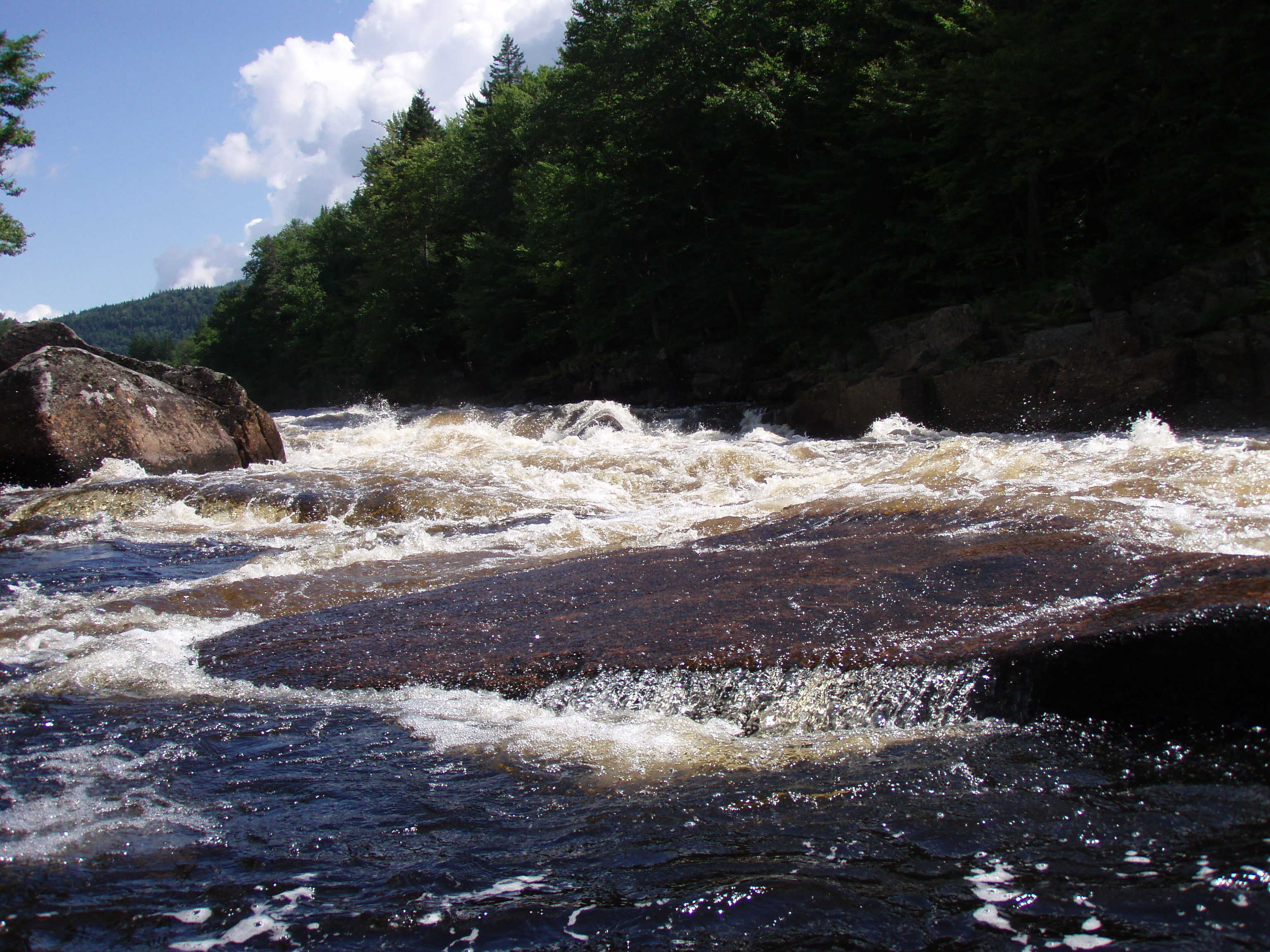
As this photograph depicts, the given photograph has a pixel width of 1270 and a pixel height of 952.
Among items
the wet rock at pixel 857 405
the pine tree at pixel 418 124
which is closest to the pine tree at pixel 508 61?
the pine tree at pixel 418 124

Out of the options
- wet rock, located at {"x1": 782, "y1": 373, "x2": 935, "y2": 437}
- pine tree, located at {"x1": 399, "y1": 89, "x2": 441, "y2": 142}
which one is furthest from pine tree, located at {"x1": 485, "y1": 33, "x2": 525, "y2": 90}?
wet rock, located at {"x1": 782, "y1": 373, "x2": 935, "y2": 437}

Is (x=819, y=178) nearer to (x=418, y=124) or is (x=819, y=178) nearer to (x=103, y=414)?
(x=103, y=414)

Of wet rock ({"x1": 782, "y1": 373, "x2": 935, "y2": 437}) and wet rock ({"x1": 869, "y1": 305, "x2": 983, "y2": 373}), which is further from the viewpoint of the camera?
wet rock ({"x1": 869, "y1": 305, "x2": 983, "y2": 373})

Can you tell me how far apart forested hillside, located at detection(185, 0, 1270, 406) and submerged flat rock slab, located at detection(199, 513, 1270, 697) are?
10017 millimetres

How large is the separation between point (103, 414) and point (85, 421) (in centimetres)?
23

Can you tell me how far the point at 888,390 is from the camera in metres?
14.0

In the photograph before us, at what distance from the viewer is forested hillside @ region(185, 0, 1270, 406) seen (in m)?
12.6

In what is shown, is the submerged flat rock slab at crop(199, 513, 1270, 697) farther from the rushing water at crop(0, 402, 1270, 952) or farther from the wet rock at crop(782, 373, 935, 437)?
the wet rock at crop(782, 373, 935, 437)

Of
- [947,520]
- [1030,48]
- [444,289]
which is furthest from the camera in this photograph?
[444,289]

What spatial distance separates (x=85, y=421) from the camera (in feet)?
34.2

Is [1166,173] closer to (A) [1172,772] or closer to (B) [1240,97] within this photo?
(B) [1240,97]

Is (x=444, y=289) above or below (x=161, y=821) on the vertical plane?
above

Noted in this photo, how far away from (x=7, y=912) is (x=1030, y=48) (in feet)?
50.3

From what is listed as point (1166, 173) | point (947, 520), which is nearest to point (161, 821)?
point (947, 520)
